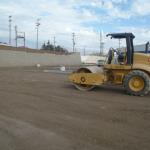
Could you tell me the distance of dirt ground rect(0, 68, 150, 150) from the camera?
6.38 meters

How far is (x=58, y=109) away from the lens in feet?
32.0

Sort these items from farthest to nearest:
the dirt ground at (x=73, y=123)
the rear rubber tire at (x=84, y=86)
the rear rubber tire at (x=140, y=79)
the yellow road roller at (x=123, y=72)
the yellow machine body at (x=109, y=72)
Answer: the rear rubber tire at (x=84, y=86) < the yellow machine body at (x=109, y=72) < the yellow road roller at (x=123, y=72) < the rear rubber tire at (x=140, y=79) < the dirt ground at (x=73, y=123)

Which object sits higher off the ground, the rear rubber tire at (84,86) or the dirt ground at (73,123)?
the rear rubber tire at (84,86)

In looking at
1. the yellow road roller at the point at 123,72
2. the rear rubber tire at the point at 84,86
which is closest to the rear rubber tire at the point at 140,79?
the yellow road roller at the point at 123,72

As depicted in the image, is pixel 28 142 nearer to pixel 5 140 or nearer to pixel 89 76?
pixel 5 140

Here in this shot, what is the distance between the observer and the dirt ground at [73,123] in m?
6.38

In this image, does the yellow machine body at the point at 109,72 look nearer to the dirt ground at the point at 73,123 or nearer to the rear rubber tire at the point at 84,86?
the rear rubber tire at the point at 84,86

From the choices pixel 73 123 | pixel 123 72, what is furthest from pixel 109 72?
pixel 73 123

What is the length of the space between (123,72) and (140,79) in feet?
3.42

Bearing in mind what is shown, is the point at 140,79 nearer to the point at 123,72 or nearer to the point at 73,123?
the point at 123,72

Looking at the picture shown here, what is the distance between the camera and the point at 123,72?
13938mm

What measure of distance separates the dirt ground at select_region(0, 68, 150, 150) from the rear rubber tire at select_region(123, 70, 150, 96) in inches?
32.8

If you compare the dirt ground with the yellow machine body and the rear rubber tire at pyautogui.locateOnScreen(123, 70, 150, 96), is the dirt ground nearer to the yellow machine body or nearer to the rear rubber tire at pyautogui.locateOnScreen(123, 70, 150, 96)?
the rear rubber tire at pyautogui.locateOnScreen(123, 70, 150, 96)

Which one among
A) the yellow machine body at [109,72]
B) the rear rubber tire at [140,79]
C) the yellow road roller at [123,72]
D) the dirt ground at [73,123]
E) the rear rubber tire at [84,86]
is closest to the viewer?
the dirt ground at [73,123]
